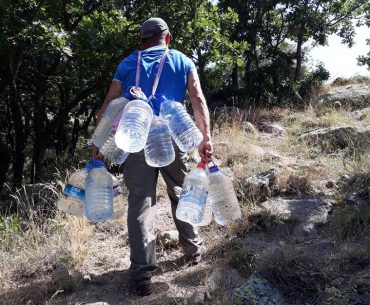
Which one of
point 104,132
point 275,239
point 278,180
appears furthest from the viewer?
point 278,180

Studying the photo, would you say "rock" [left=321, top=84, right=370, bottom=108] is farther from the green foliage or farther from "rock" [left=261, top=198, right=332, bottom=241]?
"rock" [left=261, top=198, right=332, bottom=241]

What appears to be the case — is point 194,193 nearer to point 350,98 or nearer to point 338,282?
point 338,282

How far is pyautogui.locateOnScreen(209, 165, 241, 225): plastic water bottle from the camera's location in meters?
3.41

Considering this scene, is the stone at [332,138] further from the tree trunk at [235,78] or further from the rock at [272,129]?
the tree trunk at [235,78]

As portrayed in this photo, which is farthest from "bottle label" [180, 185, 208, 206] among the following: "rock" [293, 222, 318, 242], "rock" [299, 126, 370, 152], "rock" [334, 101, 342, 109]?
"rock" [334, 101, 342, 109]

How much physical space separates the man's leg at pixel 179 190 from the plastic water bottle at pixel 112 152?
0.36 m

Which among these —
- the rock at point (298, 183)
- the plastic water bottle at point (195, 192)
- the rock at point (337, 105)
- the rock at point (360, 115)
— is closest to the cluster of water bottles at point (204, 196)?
the plastic water bottle at point (195, 192)

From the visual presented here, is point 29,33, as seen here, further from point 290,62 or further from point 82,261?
point 290,62

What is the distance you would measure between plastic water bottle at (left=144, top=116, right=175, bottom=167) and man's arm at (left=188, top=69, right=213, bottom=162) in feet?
0.81

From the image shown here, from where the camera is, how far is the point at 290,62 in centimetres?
1650

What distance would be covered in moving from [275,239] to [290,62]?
13231mm

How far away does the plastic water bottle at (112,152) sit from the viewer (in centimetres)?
348

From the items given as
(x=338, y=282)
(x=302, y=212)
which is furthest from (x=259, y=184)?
(x=338, y=282)

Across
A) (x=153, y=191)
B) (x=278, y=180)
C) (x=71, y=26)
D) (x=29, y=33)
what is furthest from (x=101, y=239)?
(x=71, y=26)
